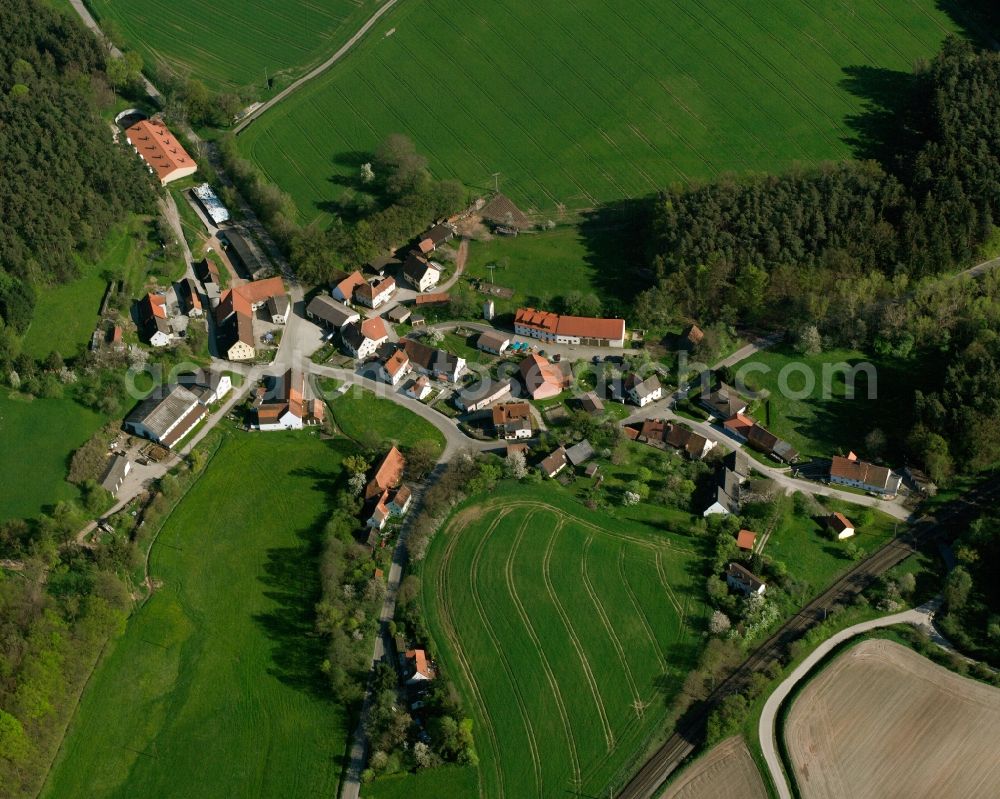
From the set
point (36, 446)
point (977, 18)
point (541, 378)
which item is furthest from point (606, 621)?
point (977, 18)

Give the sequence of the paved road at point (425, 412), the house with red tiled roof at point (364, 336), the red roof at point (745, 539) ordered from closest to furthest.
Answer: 1. the red roof at point (745, 539)
2. the paved road at point (425, 412)
3. the house with red tiled roof at point (364, 336)

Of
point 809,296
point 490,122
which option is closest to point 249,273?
point 490,122

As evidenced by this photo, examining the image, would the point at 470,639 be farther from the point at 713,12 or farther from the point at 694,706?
the point at 713,12

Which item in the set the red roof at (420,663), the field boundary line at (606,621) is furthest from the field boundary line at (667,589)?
the red roof at (420,663)

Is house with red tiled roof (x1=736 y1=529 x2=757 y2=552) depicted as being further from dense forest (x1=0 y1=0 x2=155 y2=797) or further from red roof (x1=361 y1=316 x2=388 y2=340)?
dense forest (x1=0 y1=0 x2=155 y2=797)

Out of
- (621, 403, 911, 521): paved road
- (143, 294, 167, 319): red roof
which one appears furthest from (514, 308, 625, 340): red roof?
(143, 294, 167, 319): red roof

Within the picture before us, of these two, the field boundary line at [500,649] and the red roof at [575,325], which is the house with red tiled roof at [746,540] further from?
the red roof at [575,325]

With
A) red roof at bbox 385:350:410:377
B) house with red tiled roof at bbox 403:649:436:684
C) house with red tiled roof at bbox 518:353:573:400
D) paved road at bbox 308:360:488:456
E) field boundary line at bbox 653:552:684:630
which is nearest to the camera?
house with red tiled roof at bbox 403:649:436:684
